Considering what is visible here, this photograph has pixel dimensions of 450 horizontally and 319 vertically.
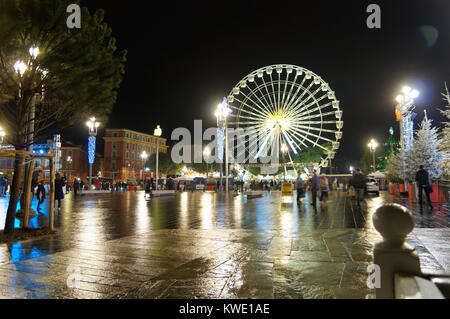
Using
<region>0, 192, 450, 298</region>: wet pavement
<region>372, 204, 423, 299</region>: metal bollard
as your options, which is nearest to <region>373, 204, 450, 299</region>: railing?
<region>372, 204, 423, 299</region>: metal bollard

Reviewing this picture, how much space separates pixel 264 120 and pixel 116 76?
27767 mm

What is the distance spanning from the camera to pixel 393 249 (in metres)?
2.21

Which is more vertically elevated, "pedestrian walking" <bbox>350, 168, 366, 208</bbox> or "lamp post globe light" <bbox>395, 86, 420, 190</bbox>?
"lamp post globe light" <bbox>395, 86, 420, 190</bbox>

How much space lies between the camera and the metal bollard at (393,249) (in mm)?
2160

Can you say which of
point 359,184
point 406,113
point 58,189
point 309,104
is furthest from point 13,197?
point 309,104

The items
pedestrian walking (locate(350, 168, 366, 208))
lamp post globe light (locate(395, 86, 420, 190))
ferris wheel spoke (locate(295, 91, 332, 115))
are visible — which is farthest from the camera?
ferris wheel spoke (locate(295, 91, 332, 115))

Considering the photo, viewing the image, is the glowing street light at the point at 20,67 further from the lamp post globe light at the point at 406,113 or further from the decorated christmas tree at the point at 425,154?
the lamp post globe light at the point at 406,113

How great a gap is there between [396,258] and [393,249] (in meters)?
0.06

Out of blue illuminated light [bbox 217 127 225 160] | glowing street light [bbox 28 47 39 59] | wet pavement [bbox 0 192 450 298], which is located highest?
blue illuminated light [bbox 217 127 225 160]

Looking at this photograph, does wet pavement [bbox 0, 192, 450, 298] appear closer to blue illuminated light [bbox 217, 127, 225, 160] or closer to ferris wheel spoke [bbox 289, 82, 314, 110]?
blue illuminated light [bbox 217, 127, 225, 160]

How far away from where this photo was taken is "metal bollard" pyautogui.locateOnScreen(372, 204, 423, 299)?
2.16 m

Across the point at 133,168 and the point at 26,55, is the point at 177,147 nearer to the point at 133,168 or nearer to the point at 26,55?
the point at 133,168

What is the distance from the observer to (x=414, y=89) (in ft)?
65.9

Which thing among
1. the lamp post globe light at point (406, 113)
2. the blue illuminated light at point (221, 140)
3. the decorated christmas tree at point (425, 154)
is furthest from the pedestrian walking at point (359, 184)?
the blue illuminated light at point (221, 140)
